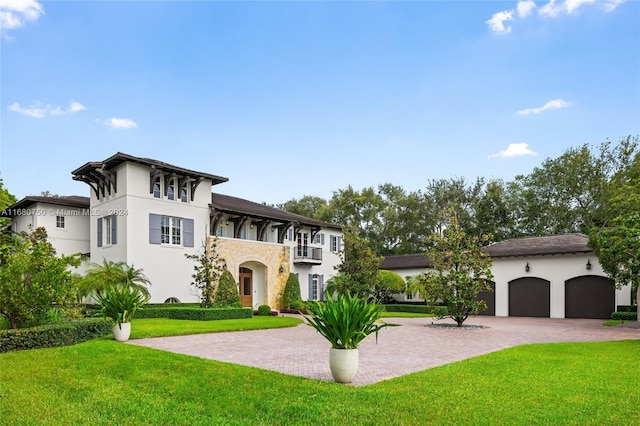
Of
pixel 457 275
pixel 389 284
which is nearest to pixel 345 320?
pixel 457 275

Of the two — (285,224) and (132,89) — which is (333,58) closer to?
(132,89)

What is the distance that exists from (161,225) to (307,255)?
10985mm

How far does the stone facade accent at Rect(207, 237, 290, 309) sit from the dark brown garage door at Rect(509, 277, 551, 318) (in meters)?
13.8

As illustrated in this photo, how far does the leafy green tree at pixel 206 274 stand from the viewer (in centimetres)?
2359

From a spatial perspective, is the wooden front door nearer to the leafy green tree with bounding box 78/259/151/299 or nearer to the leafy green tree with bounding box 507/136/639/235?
the leafy green tree with bounding box 78/259/151/299

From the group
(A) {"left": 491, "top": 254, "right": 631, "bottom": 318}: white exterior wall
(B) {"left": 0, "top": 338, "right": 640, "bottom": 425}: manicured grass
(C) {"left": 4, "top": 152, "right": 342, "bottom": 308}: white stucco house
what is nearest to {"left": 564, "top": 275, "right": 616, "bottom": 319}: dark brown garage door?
(A) {"left": 491, "top": 254, "right": 631, "bottom": 318}: white exterior wall

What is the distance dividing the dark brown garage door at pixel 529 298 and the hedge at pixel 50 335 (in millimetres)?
23858

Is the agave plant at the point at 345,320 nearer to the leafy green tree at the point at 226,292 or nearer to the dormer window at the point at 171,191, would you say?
the leafy green tree at the point at 226,292

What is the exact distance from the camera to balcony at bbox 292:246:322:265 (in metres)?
32.8

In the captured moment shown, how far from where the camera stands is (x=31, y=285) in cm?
1144

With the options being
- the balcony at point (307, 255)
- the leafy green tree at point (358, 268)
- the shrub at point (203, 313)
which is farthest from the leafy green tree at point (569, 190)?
the shrub at point (203, 313)

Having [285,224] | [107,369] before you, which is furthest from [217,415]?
[285,224]

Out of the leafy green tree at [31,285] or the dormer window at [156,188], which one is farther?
the dormer window at [156,188]

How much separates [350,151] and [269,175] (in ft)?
16.9
